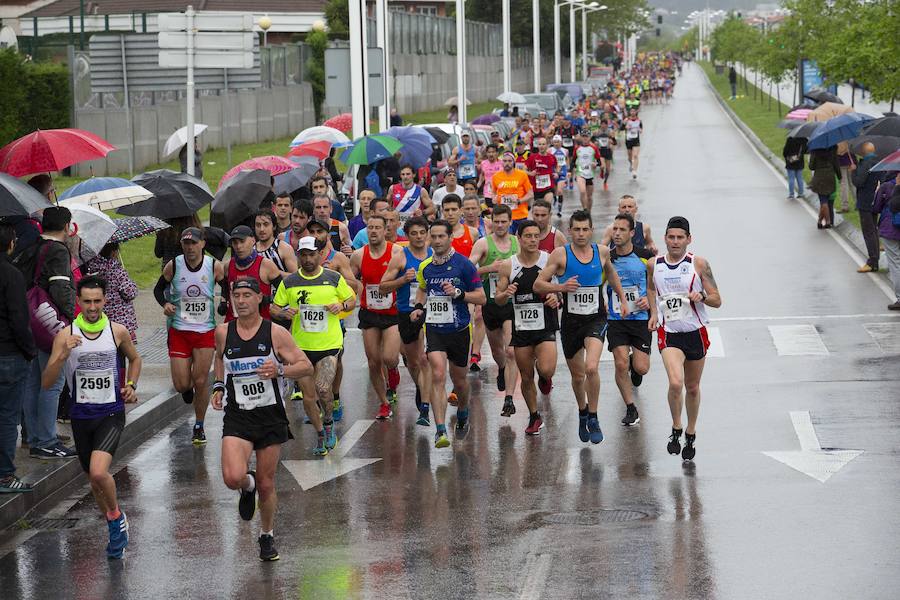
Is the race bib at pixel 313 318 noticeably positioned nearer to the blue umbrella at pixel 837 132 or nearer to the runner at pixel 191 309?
the runner at pixel 191 309

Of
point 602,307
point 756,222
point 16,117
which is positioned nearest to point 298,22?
point 16,117

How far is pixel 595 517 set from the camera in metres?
10.5

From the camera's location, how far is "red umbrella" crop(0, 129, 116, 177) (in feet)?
46.1

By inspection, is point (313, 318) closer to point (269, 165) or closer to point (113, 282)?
point (113, 282)

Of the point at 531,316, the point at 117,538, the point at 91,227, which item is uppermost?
the point at 91,227

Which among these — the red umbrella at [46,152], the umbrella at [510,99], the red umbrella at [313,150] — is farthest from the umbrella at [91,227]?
the umbrella at [510,99]

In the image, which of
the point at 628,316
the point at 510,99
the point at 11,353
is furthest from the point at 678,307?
the point at 510,99

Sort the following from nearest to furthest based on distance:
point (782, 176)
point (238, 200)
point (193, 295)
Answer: point (193, 295), point (238, 200), point (782, 176)

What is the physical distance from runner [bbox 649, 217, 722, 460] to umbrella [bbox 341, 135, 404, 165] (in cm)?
1015

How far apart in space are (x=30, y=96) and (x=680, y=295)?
29860 mm

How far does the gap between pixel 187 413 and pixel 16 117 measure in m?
22.7

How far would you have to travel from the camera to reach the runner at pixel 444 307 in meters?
13.0

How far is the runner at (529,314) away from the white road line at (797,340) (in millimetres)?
4636

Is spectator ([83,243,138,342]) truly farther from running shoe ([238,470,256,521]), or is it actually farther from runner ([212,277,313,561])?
running shoe ([238,470,256,521])
